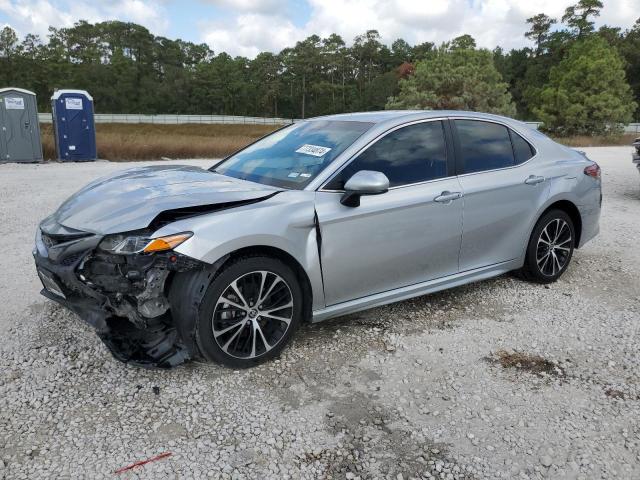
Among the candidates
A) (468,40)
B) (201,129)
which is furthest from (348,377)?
(201,129)

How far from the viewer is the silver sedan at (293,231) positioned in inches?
117

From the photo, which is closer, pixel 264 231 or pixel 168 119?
pixel 264 231

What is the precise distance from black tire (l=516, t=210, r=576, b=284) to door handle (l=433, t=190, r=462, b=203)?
111 centimetres

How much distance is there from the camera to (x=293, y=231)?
3258 millimetres

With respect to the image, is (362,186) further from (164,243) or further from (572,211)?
(572,211)

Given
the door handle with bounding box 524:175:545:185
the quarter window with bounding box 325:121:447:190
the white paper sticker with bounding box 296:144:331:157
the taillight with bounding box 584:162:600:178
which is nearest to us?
the quarter window with bounding box 325:121:447:190

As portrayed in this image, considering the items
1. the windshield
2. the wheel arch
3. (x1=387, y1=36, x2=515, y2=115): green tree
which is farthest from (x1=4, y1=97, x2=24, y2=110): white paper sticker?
(x1=387, y1=36, x2=515, y2=115): green tree

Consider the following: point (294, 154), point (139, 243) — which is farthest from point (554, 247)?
point (139, 243)

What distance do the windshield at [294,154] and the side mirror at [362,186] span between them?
283 millimetres

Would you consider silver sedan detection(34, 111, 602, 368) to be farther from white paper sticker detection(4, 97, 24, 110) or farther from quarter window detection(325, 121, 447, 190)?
white paper sticker detection(4, 97, 24, 110)

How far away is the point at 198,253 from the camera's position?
2.91 meters

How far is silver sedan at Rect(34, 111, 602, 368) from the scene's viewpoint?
2.98m

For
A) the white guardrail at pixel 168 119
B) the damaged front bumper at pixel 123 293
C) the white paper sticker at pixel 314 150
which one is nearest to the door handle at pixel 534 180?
the white paper sticker at pixel 314 150

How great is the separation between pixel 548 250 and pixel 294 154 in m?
2.60
